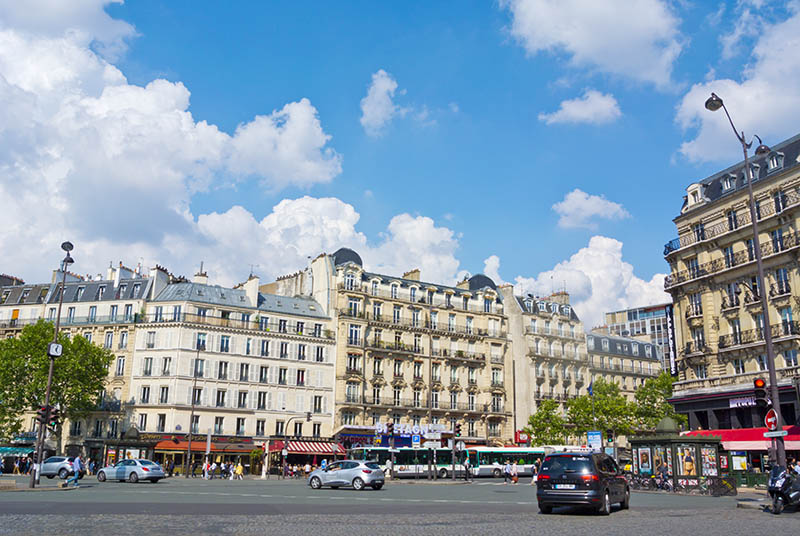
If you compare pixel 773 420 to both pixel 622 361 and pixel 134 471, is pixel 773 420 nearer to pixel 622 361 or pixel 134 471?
pixel 134 471

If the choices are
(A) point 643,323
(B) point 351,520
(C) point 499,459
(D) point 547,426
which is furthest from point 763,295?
(A) point 643,323

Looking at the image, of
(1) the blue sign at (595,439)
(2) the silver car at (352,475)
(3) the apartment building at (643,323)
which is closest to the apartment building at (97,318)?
(2) the silver car at (352,475)

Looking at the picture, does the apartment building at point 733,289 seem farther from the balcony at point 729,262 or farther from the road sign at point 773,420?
the road sign at point 773,420

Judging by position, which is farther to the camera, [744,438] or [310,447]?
[310,447]

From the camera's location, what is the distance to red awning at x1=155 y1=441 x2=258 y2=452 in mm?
54281

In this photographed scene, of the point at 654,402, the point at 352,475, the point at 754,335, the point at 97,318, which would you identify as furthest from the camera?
the point at 654,402

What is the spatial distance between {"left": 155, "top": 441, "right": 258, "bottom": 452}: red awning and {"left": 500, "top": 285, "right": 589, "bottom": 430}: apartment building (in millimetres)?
29167

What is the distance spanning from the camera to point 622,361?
3305 inches

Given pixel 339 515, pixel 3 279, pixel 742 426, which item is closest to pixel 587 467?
pixel 339 515

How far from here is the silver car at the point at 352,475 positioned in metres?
32.0

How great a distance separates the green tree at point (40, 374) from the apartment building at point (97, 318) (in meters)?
3.19

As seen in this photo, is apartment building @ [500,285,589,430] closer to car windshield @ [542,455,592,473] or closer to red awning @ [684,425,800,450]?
red awning @ [684,425,800,450]

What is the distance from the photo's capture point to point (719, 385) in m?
41.9

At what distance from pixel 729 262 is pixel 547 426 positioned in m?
28.4
